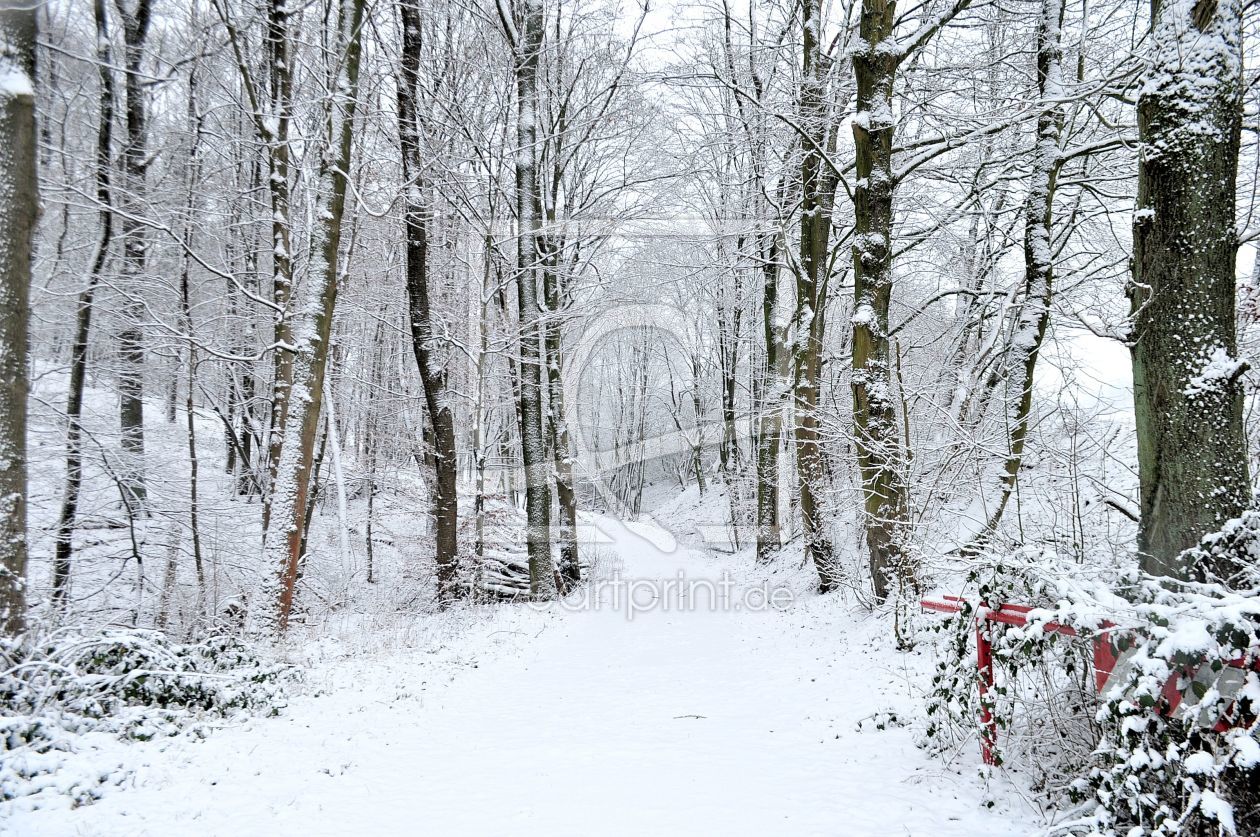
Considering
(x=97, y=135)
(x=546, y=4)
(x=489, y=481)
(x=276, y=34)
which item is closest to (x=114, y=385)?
(x=97, y=135)

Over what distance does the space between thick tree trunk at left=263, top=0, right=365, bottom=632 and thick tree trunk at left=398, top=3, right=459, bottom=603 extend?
286cm

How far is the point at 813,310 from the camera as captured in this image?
1154cm

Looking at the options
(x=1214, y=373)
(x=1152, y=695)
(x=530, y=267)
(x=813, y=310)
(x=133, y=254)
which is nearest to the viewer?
(x=1152, y=695)

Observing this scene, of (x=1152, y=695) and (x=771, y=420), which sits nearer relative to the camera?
(x=1152, y=695)

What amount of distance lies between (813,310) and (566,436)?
697cm

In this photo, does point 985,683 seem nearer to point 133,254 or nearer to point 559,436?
point 559,436

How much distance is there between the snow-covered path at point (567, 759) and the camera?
3764 mm

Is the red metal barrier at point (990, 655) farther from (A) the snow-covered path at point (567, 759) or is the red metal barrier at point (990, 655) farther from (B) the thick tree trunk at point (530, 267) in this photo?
(B) the thick tree trunk at point (530, 267)

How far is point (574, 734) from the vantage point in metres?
5.52

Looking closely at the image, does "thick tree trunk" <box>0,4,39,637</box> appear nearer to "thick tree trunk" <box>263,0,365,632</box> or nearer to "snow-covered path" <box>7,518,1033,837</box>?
"snow-covered path" <box>7,518,1033,837</box>

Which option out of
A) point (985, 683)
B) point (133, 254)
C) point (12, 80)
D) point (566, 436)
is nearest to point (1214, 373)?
point (985, 683)

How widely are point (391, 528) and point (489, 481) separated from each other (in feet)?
23.3

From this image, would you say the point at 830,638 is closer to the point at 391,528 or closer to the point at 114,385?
the point at 114,385

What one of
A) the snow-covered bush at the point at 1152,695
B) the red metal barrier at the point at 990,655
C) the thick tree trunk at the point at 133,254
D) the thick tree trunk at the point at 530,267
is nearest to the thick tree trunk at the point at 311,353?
the thick tree trunk at the point at 133,254
